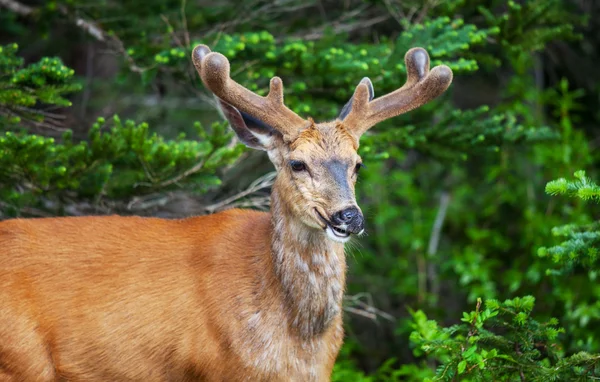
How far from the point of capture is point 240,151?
6914mm

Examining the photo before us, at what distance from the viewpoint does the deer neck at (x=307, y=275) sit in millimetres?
5656

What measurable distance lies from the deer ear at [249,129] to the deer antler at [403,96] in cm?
54

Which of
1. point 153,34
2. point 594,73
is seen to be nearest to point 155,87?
point 153,34

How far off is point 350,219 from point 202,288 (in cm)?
117

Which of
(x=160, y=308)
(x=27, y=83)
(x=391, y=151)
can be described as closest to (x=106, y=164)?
(x=27, y=83)

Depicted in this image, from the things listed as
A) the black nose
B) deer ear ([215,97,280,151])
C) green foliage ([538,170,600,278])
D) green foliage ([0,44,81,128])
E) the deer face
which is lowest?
green foliage ([538,170,600,278])

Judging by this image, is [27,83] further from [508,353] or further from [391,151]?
[508,353]

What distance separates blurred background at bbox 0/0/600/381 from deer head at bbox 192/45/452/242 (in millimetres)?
827

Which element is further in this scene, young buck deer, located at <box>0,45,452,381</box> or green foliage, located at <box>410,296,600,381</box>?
young buck deer, located at <box>0,45,452,381</box>

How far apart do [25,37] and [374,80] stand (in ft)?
15.0

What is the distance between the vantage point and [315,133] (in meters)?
5.73

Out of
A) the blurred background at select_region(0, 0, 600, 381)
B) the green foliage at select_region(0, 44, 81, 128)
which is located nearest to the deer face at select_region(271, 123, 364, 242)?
the blurred background at select_region(0, 0, 600, 381)

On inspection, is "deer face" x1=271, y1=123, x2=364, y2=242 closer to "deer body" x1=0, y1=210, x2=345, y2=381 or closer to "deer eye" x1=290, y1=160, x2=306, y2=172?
"deer eye" x1=290, y1=160, x2=306, y2=172

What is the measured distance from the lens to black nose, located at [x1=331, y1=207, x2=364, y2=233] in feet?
16.9
